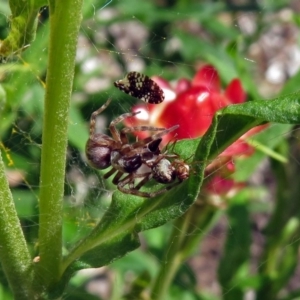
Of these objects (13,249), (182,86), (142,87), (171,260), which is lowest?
(171,260)

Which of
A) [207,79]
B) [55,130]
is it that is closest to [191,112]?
[207,79]

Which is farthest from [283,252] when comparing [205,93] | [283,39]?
[283,39]

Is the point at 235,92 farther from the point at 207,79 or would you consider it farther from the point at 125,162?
the point at 125,162

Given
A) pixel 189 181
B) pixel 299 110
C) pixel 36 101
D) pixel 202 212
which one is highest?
pixel 299 110

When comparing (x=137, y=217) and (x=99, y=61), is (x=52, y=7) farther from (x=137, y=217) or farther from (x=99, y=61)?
(x=99, y=61)

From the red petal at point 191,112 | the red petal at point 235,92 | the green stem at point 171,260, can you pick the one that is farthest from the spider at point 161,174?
the red petal at point 235,92

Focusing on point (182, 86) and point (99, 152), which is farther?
point (182, 86)

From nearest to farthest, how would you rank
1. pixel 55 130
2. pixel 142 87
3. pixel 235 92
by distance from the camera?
pixel 55 130 → pixel 142 87 → pixel 235 92
